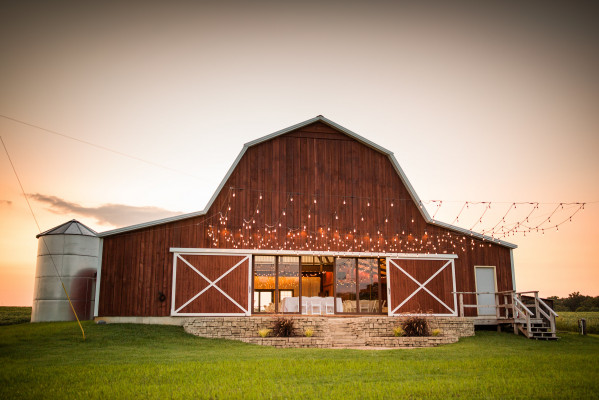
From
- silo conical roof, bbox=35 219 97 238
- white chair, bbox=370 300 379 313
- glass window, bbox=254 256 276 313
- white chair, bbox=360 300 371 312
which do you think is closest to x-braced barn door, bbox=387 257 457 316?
white chair, bbox=370 300 379 313

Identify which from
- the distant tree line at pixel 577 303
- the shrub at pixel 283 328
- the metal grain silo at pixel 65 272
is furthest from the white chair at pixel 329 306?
the distant tree line at pixel 577 303

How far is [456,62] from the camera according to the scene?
13852mm

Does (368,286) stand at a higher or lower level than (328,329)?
higher

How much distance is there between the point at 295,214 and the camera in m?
15.0

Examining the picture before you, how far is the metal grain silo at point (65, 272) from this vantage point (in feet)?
51.6

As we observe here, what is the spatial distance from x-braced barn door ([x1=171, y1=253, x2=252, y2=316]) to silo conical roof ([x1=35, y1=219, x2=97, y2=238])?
532cm

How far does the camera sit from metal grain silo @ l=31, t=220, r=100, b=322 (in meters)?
15.7

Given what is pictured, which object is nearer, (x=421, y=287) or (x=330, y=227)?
(x=330, y=227)

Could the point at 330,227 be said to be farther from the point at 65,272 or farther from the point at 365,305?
the point at 65,272

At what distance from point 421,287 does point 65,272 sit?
489 inches

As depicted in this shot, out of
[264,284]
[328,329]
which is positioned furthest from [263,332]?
[264,284]

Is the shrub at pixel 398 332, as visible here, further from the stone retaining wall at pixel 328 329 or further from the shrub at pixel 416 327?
the stone retaining wall at pixel 328 329

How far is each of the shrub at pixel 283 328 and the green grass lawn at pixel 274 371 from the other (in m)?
1.57

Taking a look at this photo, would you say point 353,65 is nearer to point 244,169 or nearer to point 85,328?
point 244,169
